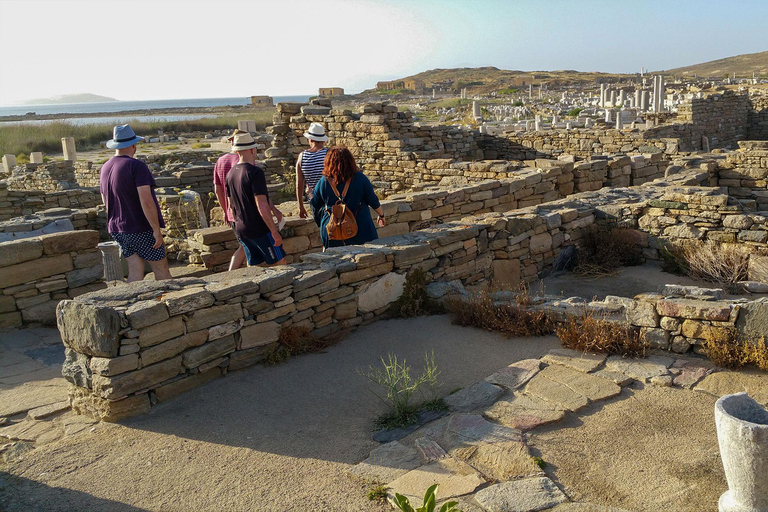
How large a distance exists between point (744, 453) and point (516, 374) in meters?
2.07

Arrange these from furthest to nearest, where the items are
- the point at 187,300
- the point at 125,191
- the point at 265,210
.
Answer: the point at 265,210 < the point at 125,191 < the point at 187,300

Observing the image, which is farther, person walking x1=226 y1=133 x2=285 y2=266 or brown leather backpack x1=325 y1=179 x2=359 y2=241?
brown leather backpack x1=325 y1=179 x2=359 y2=241

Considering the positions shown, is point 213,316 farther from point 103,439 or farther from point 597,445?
point 597,445

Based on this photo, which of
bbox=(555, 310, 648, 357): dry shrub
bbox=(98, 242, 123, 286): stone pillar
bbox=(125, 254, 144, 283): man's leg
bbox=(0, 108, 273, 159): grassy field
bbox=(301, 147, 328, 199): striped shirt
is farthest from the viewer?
bbox=(0, 108, 273, 159): grassy field

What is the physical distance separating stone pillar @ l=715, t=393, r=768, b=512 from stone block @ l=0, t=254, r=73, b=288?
22.9 ft

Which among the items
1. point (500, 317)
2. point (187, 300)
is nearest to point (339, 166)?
point (500, 317)

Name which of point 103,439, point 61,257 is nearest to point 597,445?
point 103,439

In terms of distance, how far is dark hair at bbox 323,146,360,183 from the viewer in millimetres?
6387

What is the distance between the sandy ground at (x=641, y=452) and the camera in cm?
323

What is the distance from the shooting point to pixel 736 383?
14.2 ft

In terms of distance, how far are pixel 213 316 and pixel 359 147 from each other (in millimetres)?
11525

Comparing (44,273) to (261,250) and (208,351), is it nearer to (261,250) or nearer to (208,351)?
(261,250)

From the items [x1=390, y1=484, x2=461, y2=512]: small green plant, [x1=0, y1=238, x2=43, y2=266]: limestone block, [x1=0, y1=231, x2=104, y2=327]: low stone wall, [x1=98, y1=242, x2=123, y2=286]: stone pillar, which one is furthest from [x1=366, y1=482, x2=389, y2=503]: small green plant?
[x1=0, y1=238, x2=43, y2=266]: limestone block

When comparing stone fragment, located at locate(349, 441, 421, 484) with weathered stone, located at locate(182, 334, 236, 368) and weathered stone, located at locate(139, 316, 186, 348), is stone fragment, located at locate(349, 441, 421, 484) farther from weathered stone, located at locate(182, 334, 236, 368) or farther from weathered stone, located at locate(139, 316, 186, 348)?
weathered stone, located at locate(139, 316, 186, 348)
